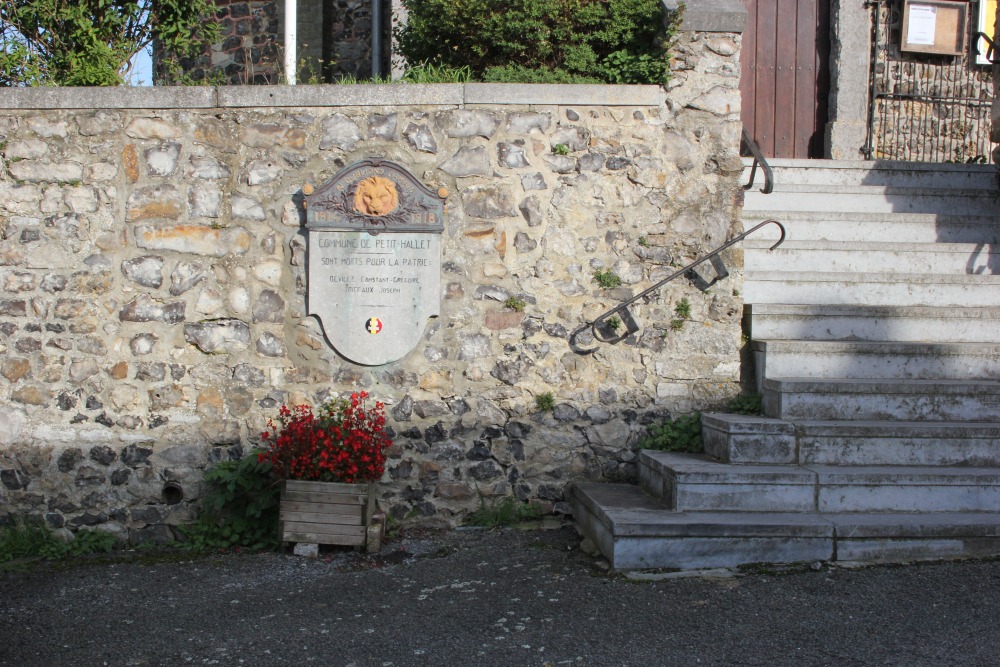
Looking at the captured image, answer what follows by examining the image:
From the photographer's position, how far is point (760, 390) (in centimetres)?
531

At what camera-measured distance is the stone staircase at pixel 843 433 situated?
4.37 m

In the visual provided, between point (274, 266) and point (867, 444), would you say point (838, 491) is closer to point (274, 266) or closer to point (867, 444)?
point (867, 444)

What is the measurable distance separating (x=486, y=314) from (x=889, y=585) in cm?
256

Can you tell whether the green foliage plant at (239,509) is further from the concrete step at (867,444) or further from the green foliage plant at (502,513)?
the concrete step at (867,444)

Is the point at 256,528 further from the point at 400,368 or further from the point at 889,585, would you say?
the point at 889,585

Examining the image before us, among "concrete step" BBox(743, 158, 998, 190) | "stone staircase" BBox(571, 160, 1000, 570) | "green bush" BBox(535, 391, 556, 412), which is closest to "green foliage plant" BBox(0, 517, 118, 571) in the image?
"green bush" BBox(535, 391, 556, 412)

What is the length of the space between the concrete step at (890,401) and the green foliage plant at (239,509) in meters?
2.92

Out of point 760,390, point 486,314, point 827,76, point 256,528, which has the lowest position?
point 256,528

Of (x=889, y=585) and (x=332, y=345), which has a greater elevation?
(x=332, y=345)

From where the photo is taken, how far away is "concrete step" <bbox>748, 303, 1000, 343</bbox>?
5375mm

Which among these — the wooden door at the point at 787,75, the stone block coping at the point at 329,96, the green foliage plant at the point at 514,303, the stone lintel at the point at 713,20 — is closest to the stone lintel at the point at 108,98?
the stone block coping at the point at 329,96

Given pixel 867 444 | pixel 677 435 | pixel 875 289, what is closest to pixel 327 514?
pixel 677 435

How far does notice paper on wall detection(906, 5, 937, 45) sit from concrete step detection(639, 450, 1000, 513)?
543 cm

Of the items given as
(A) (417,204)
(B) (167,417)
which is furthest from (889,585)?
(B) (167,417)
